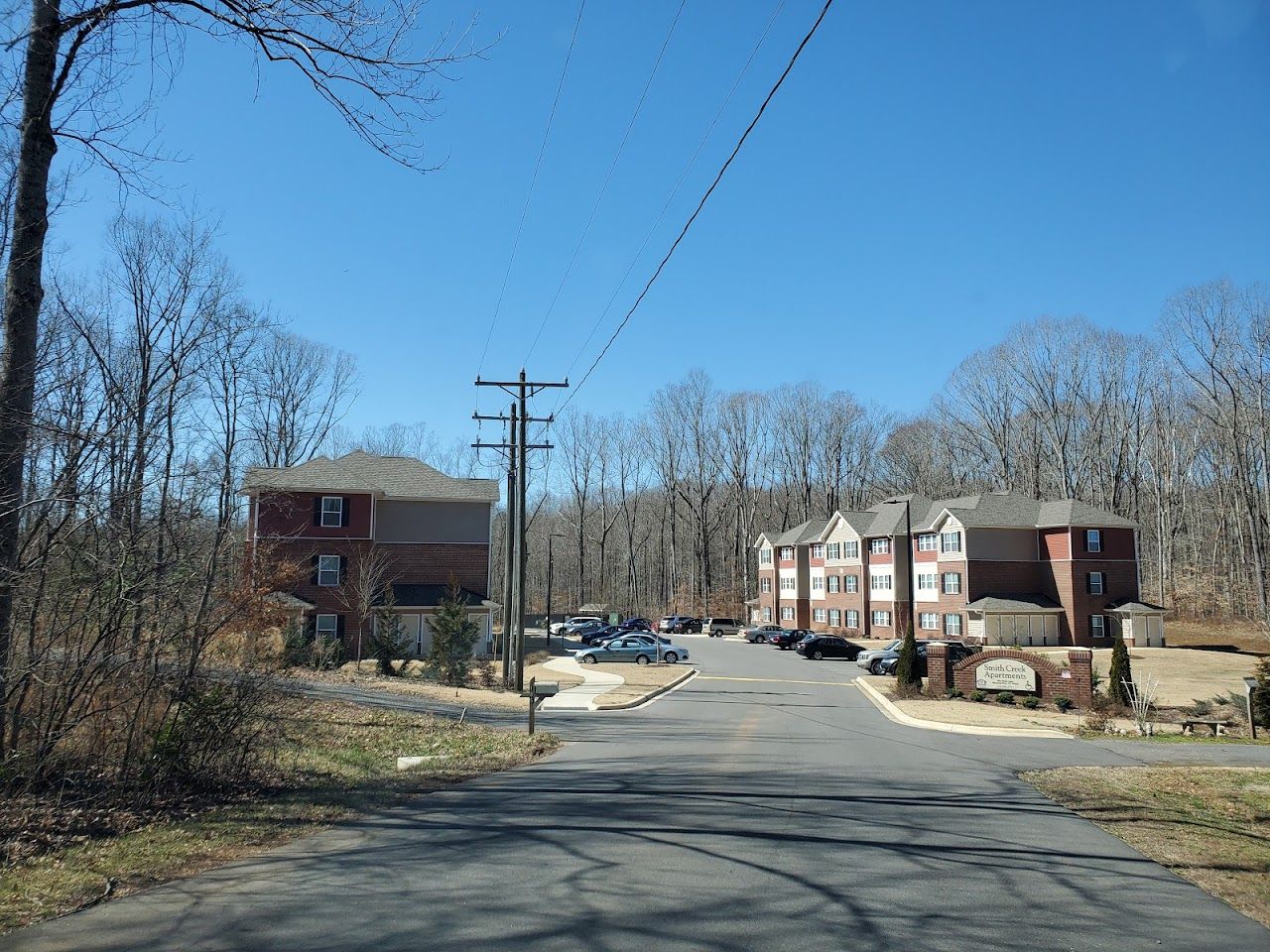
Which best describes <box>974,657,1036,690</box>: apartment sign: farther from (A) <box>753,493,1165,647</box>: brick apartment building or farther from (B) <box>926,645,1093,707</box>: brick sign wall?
(A) <box>753,493,1165,647</box>: brick apartment building

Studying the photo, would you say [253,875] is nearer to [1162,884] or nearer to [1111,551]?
[1162,884]

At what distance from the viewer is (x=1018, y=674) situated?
27.3 m

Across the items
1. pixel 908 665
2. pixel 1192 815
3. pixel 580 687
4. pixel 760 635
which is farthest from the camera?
pixel 760 635

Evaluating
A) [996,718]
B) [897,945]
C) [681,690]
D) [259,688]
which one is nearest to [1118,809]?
[897,945]

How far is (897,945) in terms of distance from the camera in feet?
18.0

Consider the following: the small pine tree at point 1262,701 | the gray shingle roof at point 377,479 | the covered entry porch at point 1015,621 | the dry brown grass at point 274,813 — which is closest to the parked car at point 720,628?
the covered entry porch at point 1015,621

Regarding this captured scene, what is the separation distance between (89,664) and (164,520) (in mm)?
1623

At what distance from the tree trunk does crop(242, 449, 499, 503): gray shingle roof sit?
31.9m

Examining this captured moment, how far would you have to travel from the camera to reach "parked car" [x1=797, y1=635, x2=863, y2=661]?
5006cm

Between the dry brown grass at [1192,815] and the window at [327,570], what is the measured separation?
32.8 meters

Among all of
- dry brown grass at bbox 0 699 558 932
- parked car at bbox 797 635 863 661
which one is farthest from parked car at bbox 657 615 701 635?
dry brown grass at bbox 0 699 558 932

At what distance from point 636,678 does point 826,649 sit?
1841 centimetres

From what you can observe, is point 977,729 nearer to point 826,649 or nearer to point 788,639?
point 826,649

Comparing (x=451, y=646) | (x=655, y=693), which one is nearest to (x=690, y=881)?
(x=655, y=693)
